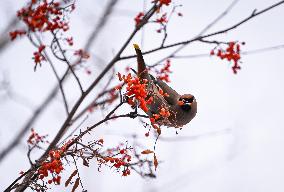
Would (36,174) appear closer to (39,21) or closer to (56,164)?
(56,164)

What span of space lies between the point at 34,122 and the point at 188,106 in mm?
2294

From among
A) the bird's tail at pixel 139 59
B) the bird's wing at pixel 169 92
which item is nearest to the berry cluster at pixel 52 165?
the bird's tail at pixel 139 59

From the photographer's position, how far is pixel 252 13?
122 inches

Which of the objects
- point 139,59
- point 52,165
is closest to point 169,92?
point 139,59

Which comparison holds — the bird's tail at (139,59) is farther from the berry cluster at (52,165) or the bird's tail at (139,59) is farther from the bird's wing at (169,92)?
the berry cluster at (52,165)

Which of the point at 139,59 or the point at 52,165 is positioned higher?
the point at 139,59

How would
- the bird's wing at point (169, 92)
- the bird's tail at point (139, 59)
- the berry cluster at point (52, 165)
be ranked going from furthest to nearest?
1. the bird's wing at point (169, 92)
2. the bird's tail at point (139, 59)
3. the berry cluster at point (52, 165)

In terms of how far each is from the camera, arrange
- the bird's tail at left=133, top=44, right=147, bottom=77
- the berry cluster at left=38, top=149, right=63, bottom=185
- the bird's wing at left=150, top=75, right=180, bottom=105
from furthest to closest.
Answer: the bird's wing at left=150, top=75, right=180, bottom=105 → the bird's tail at left=133, top=44, right=147, bottom=77 → the berry cluster at left=38, top=149, right=63, bottom=185

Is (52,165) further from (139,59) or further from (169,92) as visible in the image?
(169,92)

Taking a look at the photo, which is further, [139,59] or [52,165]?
[139,59]

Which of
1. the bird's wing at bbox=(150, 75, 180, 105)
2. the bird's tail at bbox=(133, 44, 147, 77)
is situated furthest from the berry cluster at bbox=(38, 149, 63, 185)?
the bird's wing at bbox=(150, 75, 180, 105)

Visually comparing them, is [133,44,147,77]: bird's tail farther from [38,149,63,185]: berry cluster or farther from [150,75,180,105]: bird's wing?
[38,149,63,185]: berry cluster

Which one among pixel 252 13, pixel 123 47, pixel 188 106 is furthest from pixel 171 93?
pixel 252 13

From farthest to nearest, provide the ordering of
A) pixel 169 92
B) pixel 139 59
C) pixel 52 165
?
pixel 169 92, pixel 139 59, pixel 52 165
